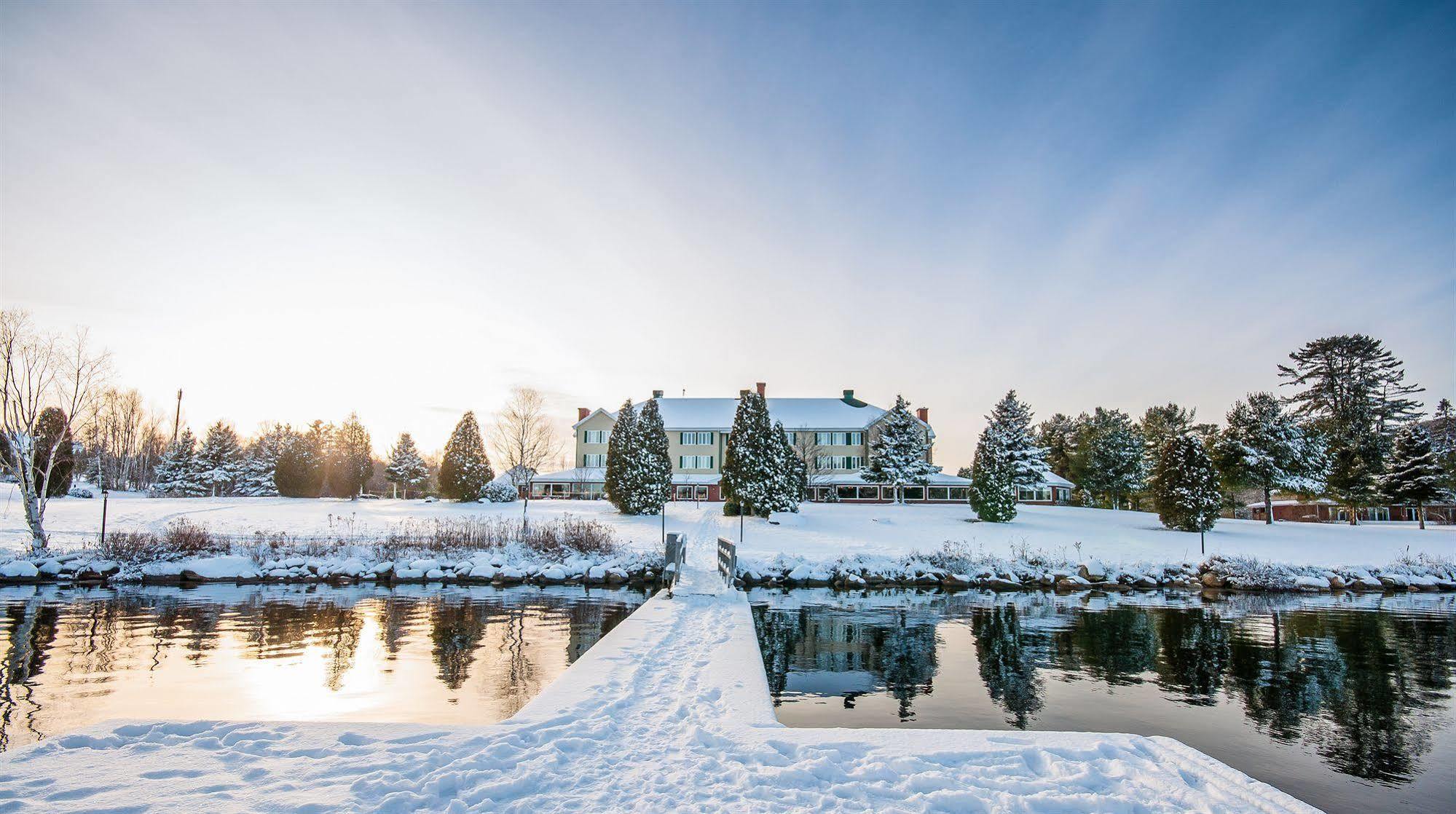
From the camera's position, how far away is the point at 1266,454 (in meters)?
38.3

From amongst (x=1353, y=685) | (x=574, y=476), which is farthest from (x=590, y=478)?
(x=1353, y=685)

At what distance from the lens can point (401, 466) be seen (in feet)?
188

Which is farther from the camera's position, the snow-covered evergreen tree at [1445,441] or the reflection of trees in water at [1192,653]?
the snow-covered evergreen tree at [1445,441]

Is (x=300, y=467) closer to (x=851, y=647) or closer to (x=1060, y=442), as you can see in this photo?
(x=851, y=647)

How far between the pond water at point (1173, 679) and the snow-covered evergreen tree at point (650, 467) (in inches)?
746

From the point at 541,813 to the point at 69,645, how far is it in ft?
41.2

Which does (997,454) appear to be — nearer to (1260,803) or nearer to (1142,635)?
(1142,635)

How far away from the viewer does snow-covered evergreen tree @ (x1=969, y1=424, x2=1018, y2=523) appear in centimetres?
3597

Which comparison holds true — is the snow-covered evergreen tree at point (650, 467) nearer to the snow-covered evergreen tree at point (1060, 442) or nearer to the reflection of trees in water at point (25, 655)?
the reflection of trees in water at point (25, 655)

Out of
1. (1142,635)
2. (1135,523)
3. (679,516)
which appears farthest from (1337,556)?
(679,516)

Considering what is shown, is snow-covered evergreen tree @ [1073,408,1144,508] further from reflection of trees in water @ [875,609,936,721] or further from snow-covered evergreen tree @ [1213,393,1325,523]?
reflection of trees in water @ [875,609,936,721]

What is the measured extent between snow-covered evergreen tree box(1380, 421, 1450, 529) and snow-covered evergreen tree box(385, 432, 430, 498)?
64053 mm

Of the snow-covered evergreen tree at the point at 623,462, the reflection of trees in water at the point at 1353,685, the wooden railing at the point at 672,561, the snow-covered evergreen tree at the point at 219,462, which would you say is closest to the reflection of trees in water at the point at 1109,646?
the reflection of trees in water at the point at 1353,685

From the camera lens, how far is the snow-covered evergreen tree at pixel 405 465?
186 ft
